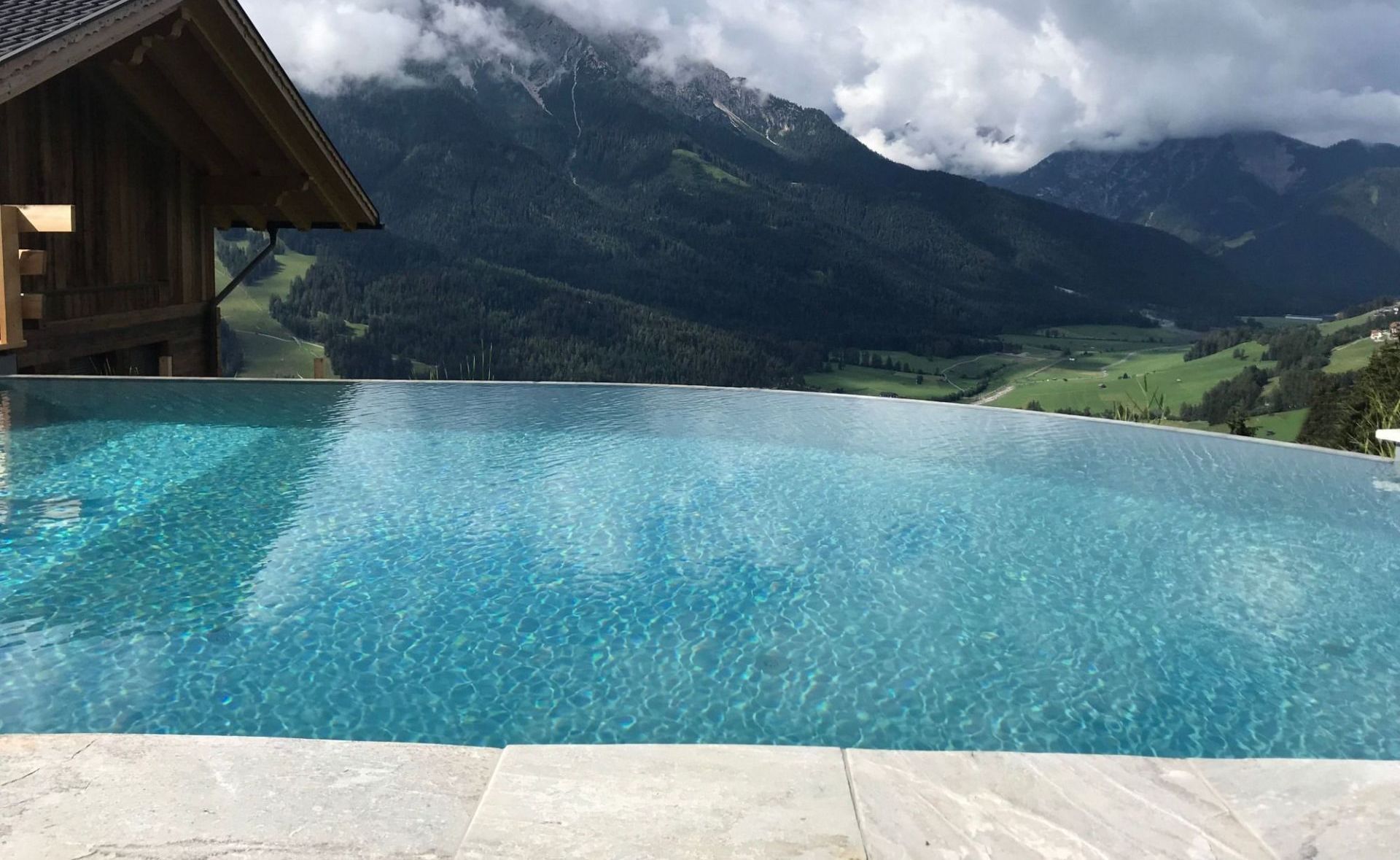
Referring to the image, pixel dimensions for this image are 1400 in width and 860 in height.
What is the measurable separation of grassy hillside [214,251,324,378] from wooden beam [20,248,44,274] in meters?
60.5

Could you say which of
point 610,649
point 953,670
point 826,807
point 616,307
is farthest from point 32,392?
point 616,307

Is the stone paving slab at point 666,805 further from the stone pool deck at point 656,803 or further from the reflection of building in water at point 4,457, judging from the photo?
the reflection of building in water at point 4,457

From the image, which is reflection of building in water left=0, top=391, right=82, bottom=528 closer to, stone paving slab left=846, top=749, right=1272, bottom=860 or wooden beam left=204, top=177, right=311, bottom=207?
stone paving slab left=846, top=749, right=1272, bottom=860

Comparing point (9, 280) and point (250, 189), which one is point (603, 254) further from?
point (9, 280)

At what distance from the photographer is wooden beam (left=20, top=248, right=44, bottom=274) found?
6750 millimetres


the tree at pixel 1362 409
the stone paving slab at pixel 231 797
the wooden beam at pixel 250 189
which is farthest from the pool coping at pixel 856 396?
the stone paving slab at pixel 231 797

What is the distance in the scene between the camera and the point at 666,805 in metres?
2.26

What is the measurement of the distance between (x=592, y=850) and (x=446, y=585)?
2920 mm

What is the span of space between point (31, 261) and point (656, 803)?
659cm

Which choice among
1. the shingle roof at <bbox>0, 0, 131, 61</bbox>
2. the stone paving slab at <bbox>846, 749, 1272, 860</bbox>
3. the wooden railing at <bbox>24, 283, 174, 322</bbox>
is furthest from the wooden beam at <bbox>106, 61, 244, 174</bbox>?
the stone paving slab at <bbox>846, 749, 1272, 860</bbox>

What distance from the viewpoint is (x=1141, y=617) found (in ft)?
15.3

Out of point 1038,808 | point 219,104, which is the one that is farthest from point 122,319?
point 1038,808

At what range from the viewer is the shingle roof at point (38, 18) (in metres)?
7.09

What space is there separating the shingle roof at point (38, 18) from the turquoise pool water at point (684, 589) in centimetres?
281
